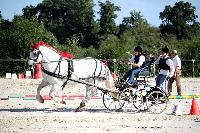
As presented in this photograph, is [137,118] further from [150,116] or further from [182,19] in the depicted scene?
[182,19]

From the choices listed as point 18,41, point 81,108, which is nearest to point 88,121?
point 81,108

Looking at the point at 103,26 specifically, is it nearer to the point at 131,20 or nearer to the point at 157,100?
the point at 131,20

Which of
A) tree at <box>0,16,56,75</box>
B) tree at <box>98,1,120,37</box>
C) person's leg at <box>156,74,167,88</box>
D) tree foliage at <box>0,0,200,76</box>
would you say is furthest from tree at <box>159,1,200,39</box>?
person's leg at <box>156,74,167,88</box>

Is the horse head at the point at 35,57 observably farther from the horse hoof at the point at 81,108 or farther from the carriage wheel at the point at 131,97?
the carriage wheel at the point at 131,97

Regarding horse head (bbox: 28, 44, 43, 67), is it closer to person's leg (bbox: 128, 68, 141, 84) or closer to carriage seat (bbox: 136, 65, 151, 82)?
person's leg (bbox: 128, 68, 141, 84)

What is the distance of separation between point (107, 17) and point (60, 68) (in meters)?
67.2

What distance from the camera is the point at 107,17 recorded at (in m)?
80.1

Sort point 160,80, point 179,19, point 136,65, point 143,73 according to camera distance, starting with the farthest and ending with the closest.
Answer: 1. point 179,19
2. point 160,80
3. point 143,73
4. point 136,65

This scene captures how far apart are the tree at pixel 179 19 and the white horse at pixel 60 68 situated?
74181 millimetres

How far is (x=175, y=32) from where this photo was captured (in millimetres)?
87500

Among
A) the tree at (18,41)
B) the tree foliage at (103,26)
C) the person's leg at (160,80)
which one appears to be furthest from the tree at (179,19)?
the person's leg at (160,80)

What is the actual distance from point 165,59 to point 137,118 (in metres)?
3.05

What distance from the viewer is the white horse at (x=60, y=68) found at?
13414 mm

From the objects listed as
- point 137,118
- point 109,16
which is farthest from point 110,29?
point 137,118
